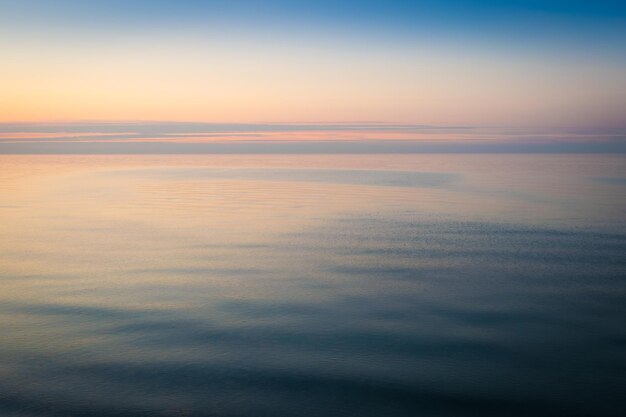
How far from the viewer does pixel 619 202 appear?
25.7 meters

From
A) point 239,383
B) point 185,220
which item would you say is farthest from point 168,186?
point 239,383

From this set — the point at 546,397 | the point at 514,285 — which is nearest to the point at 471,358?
the point at 546,397

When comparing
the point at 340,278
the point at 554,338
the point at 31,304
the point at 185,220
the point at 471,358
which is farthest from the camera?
the point at 185,220

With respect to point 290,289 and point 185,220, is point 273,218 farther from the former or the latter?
point 290,289

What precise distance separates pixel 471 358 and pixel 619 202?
20.3 m

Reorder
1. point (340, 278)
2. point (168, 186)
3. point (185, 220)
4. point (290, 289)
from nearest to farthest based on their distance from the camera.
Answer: point (290, 289)
point (340, 278)
point (185, 220)
point (168, 186)

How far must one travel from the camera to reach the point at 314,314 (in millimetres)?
10797

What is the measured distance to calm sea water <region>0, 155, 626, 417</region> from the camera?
24.8ft

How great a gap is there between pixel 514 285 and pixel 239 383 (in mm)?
7292

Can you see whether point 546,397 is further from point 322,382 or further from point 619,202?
point 619,202

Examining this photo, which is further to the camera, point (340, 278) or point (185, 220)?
point (185, 220)

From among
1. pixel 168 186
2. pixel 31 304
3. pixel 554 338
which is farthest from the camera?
pixel 168 186

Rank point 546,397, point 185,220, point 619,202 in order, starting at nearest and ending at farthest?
point 546,397, point 185,220, point 619,202

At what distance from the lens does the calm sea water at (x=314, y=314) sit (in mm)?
7570
